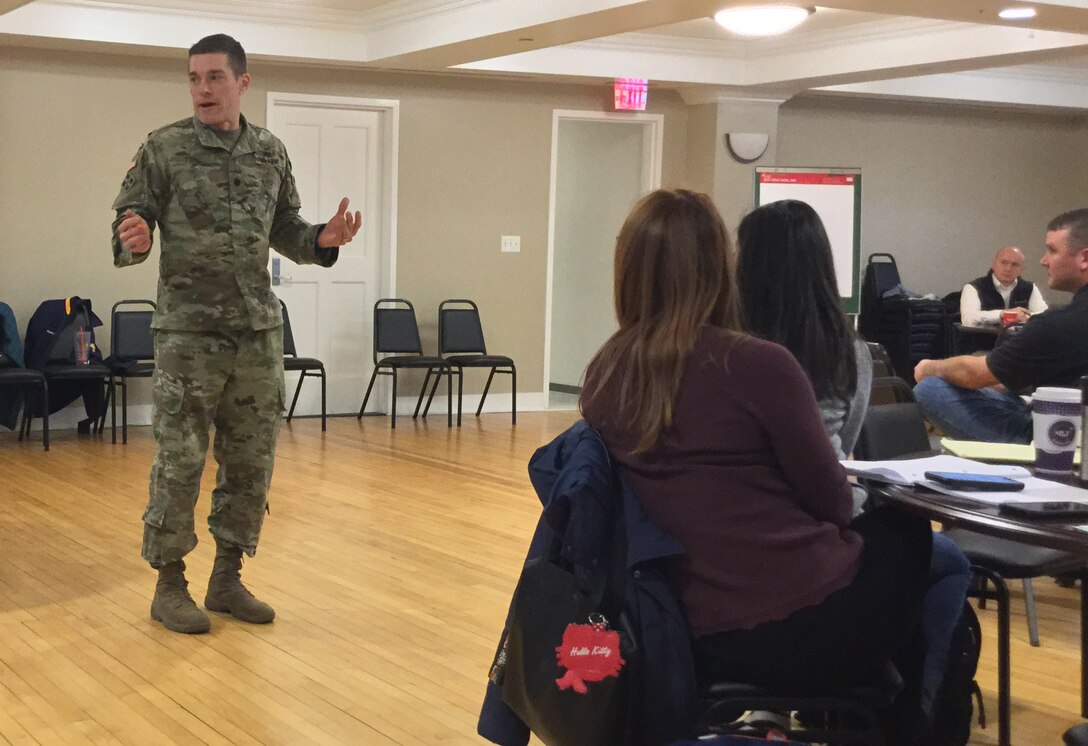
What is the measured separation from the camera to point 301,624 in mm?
3787

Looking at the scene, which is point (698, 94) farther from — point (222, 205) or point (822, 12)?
point (222, 205)

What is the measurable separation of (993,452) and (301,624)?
2.06m

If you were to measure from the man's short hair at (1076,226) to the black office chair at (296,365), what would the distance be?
485 centimetres

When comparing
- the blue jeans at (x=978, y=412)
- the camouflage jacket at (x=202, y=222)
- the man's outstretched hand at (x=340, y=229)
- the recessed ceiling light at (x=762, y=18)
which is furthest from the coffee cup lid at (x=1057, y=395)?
the recessed ceiling light at (x=762, y=18)

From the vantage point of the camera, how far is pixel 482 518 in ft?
18.0

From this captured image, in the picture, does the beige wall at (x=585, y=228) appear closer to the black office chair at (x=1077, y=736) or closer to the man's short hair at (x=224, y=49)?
the man's short hair at (x=224, y=49)

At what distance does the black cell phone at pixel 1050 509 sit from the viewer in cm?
205

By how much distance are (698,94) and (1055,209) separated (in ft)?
13.5

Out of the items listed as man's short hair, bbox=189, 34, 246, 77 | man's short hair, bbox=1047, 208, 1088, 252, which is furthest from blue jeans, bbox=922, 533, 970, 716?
man's short hair, bbox=189, 34, 246, 77

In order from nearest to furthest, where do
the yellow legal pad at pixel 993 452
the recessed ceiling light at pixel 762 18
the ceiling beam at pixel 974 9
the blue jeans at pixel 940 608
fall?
the blue jeans at pixel 940 608 < the yellow legal pad at pixel 993 452 < the ceiling beam at pixel 974 9 < the recessed ceiling light at pixel 762 18

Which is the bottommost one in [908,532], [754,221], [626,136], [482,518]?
[482,518]

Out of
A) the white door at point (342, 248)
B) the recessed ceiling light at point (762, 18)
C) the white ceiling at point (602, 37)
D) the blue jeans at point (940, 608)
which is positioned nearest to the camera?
the blue jeans at point (940, 608)

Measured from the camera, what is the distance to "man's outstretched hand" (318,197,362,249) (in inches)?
143

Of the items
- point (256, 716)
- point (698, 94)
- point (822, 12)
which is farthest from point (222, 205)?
point (698, 94)
